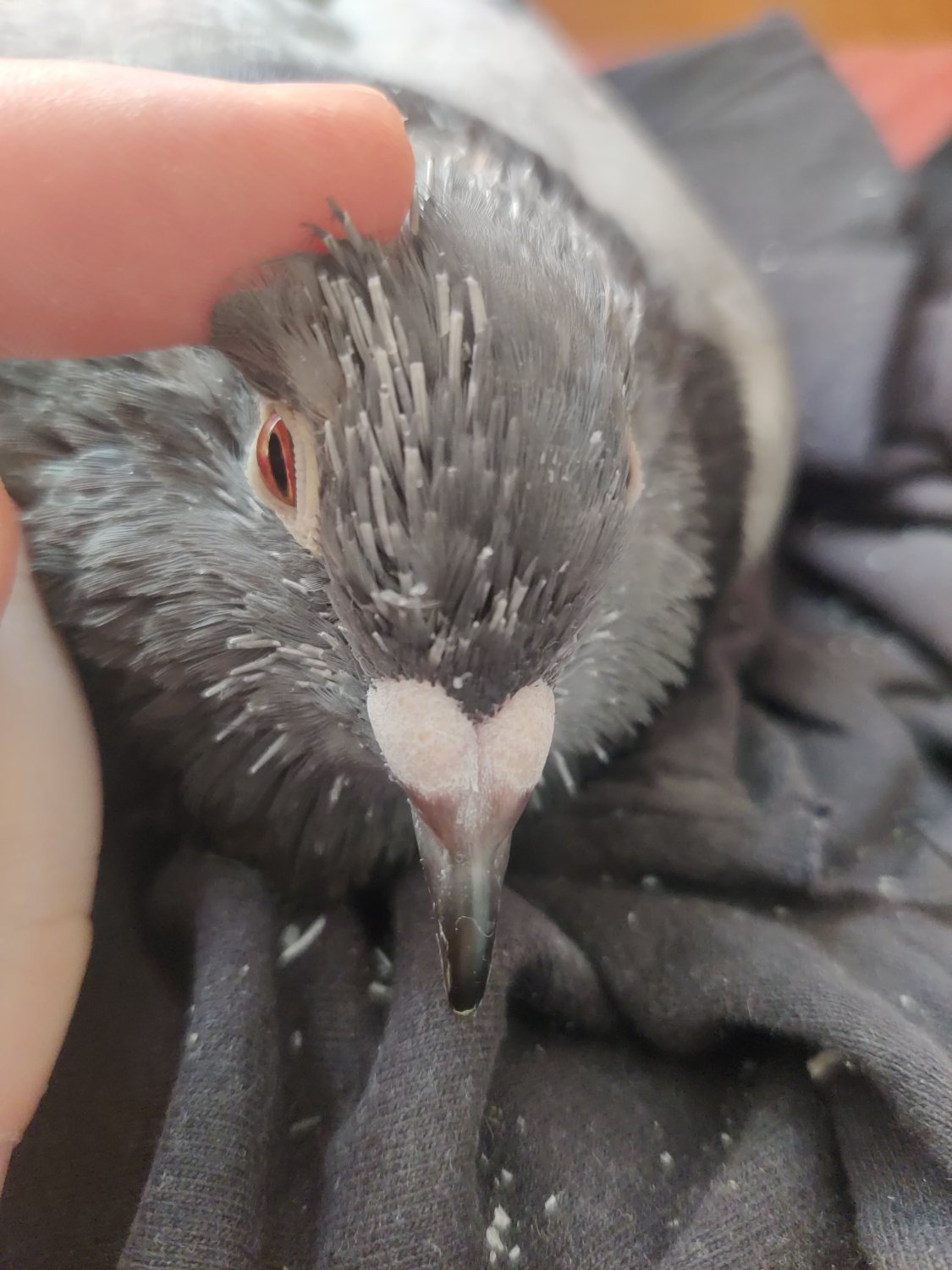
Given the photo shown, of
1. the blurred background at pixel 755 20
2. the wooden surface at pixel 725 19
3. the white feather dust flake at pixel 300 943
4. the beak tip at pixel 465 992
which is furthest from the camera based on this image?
the wooden surface at pixel 725 19

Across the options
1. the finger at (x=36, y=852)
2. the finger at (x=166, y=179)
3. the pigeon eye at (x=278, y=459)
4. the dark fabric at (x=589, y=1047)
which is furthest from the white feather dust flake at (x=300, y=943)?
the finger at (x=166, y=179)

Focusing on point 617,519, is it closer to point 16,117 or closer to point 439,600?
point 439,600

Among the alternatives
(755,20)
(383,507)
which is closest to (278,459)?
(383,507)

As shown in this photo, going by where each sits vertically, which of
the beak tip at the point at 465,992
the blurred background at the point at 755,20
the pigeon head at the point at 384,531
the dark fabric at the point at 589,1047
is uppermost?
the blurred background at the point at 755,20

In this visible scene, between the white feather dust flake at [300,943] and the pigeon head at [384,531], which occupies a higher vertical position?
the pigeon head at [384,531]

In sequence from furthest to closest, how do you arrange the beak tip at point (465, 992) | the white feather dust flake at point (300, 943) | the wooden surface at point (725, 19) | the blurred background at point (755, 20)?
1. the wooden surface at point (725, 19)
2. the blurred background at point (755, 20)
3. the white feather dust flake at point (300, 943)
4. the beak tip at point (465, 992)

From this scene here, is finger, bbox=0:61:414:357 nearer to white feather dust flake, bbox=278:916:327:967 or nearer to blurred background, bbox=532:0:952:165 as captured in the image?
white feather dust flake, bbox=278:916:327:967

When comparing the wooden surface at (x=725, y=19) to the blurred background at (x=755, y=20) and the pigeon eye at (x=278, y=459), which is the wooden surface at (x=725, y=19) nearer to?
the blurred background at (x=755, y=20)

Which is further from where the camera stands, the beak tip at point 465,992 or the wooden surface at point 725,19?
the wooden surface at point 725,19

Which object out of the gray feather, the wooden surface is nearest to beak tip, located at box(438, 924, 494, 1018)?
the gray feather
